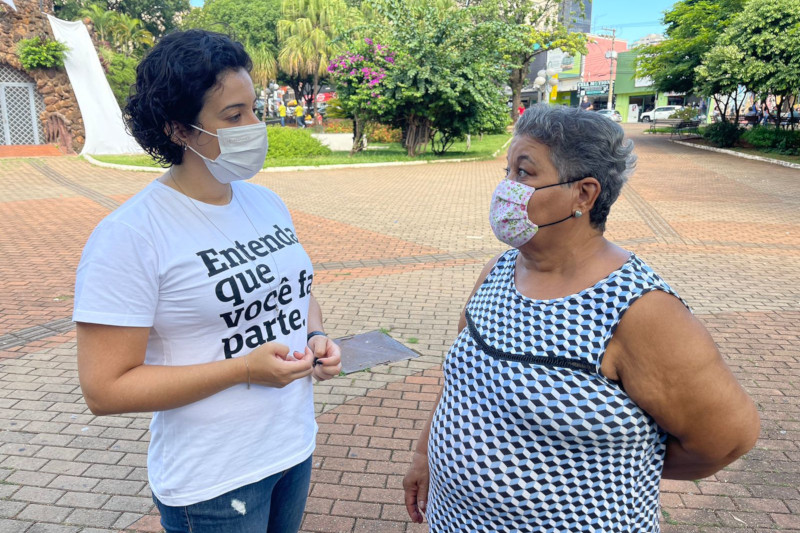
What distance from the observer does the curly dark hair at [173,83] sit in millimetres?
1555

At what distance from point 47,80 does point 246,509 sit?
2352 centimetres

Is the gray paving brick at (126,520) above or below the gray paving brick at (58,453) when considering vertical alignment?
above

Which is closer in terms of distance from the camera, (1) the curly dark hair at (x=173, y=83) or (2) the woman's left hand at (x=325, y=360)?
(1) the curly dark hair at (x=173, y=83)

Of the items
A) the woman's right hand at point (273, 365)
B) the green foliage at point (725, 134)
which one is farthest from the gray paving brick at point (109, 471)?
the green foliage at point (725, 134)

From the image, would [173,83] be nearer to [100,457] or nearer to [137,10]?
[100,457]

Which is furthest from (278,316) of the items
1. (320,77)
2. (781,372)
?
(320,77)

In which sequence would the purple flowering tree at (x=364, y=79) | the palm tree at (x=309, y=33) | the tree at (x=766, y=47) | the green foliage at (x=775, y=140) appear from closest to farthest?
1. the tree at (x=766, y=47)
2. the purple flowering tree at (x=364, y=79)
3. the green foliage at (x=775, y=140)
4. the palm tree at (x=309, y=33)

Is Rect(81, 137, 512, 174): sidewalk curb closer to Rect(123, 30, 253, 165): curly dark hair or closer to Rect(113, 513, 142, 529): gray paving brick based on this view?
Rect(113, 513, 142, 529): gray paving brick

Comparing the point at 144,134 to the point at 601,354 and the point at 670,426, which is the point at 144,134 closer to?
the point at 601,354

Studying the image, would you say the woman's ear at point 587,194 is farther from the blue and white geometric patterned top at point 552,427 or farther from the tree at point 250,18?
the tree at point 250,18

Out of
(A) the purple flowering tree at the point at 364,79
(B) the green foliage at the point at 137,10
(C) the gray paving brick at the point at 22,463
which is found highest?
(B) the green foliage at the point at 137,10

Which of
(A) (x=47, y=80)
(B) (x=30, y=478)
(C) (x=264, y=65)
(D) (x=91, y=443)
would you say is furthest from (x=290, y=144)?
(C) (x=264, y=65)

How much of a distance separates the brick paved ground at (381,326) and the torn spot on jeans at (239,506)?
1.34m

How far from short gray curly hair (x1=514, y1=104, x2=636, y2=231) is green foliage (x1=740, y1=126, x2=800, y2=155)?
23.4m
